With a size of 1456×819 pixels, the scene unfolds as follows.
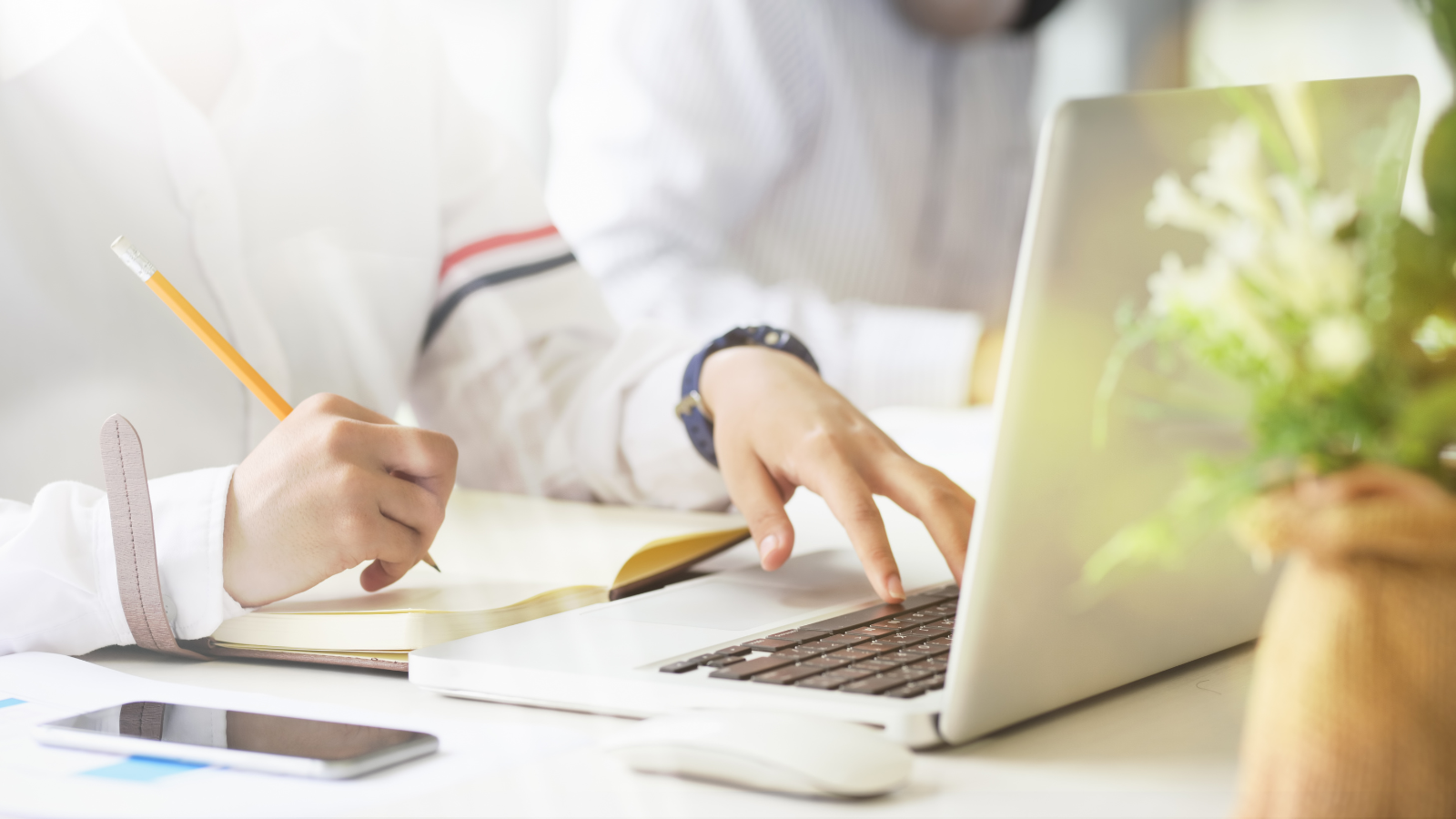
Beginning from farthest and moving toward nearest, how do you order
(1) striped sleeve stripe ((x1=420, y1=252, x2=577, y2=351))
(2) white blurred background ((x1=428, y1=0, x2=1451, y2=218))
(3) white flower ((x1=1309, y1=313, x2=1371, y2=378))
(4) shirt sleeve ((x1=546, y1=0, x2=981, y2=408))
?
(4) shirt sleeve ((x1=546, y1=0, x2=981, y2=408)) → (2) white blurred background ((x1=428, y1=0, x2=1451, y2=218)) → (1) striped sleeve stripe ((x1=420, y1=252, x2=577, y2=351)) → (3) white flower ((x1=1309, y1=313, x2=1371, y2=378))

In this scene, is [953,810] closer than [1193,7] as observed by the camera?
Yes

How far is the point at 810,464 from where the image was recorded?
1.79 ft

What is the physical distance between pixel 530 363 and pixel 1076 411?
2.01 feet

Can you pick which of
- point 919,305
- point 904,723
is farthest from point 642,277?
point 904,723

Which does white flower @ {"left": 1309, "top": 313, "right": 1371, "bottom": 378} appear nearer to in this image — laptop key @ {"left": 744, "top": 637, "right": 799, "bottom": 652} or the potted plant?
the potted plant

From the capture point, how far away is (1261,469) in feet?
0.66

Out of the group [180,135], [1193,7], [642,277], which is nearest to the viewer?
[180,135]

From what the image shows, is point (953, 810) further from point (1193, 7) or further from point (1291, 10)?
point (1193, 7)

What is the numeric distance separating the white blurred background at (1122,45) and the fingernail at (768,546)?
1.60 feet

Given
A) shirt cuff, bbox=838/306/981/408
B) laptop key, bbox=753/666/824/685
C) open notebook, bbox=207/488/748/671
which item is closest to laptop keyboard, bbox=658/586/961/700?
laptop key, bbox=753/666/824/685

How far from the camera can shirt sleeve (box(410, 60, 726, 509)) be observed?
77 centimetres

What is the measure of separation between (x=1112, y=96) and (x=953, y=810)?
0.17 meters

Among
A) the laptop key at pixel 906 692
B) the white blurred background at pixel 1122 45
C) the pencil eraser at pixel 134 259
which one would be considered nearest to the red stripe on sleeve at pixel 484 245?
the white blurred background at pixel 1122 45

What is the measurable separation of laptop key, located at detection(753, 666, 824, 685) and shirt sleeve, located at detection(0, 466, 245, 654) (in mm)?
212
